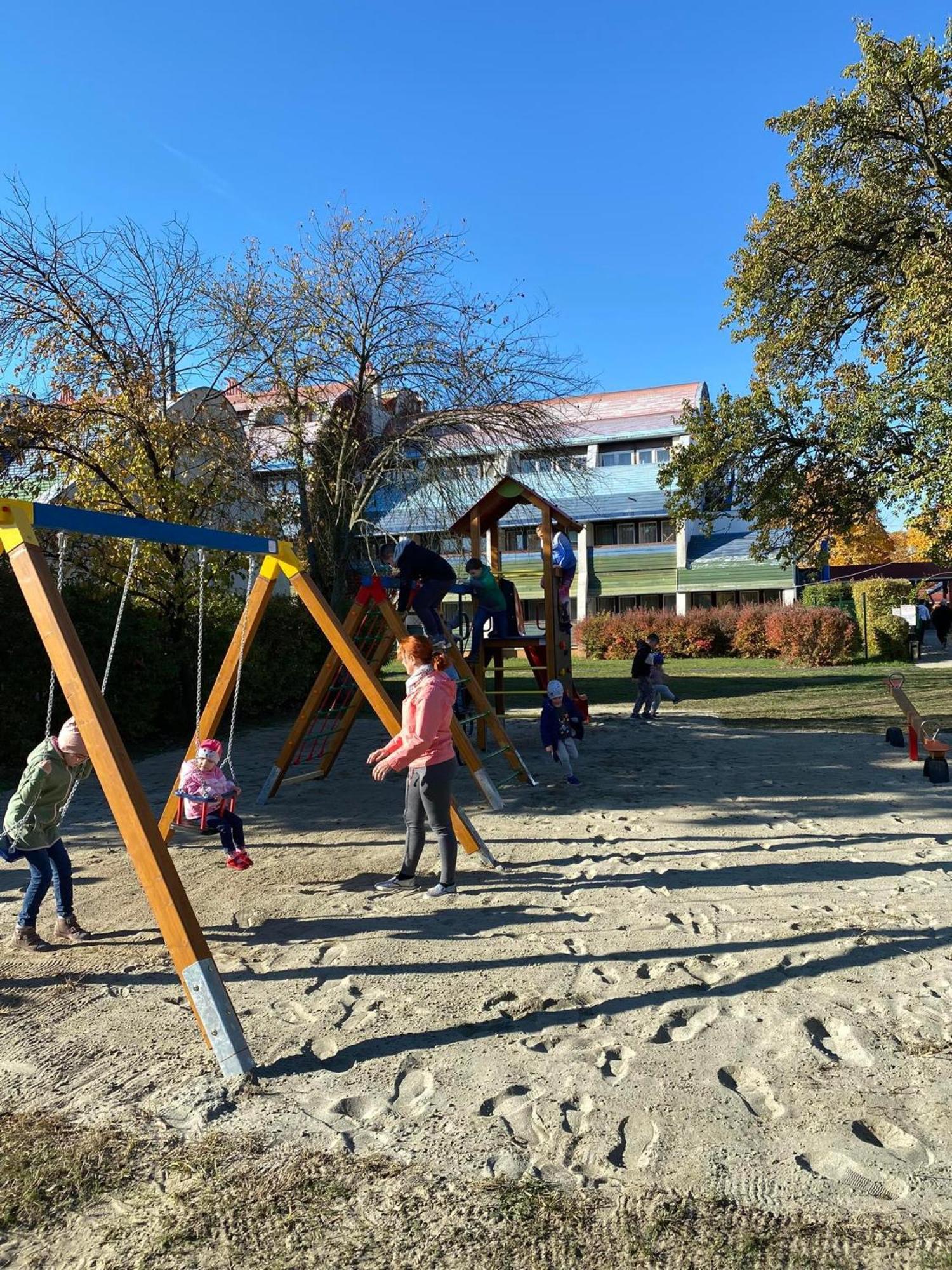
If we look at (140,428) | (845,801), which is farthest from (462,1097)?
(140,428)

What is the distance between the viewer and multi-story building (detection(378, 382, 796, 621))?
32.9 metres

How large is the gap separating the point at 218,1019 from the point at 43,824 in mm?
1880

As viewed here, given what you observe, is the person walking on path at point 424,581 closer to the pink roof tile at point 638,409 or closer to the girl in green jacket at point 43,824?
the girl in green jacket at point 43,824

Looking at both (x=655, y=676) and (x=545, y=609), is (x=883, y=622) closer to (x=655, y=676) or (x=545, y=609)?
(x=655, y=676)

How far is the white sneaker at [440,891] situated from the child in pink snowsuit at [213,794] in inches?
51.7

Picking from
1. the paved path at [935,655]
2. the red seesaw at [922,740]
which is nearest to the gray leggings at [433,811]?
the red seesaw at [922,740]

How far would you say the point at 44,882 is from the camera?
175 inches

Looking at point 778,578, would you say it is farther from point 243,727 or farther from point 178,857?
point 178,857

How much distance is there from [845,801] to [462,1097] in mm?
5822

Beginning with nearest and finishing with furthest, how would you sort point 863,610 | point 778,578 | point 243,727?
1. point 243,727
2. point 863,610
3. point 778,578

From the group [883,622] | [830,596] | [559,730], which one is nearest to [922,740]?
[559,730]

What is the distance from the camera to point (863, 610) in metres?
24.0

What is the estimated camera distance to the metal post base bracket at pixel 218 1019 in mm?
3141

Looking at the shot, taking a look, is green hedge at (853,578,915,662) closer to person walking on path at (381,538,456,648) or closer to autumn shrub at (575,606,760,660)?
autumn shrub at (575,606,760,660)
